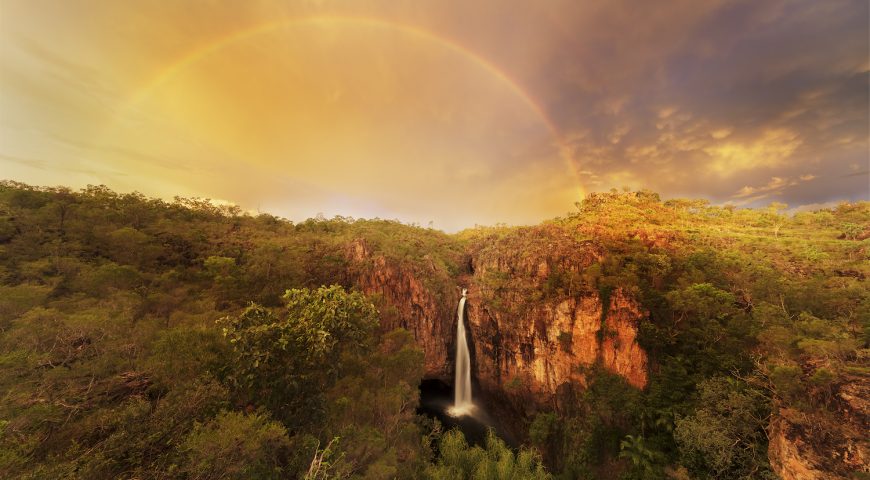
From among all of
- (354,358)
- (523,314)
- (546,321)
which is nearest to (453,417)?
(523,314)

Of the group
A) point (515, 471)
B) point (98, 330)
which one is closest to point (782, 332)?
point (515, 471)

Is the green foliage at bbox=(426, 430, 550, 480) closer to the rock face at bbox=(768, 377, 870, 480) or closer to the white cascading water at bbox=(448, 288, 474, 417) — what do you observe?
the white cascading water at bbox=(448, 288, 474, 417)

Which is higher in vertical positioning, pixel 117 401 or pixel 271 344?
pixel 271 344

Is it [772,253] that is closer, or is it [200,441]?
[200,441]

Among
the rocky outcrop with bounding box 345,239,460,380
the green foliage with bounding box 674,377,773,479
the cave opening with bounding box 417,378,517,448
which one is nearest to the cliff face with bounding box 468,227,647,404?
the cave opening with bounding box 417,378,517,448

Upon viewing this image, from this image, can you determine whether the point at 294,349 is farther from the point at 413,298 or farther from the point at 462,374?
the point at 462,374

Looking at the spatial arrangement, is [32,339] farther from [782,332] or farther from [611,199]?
[611,199]
